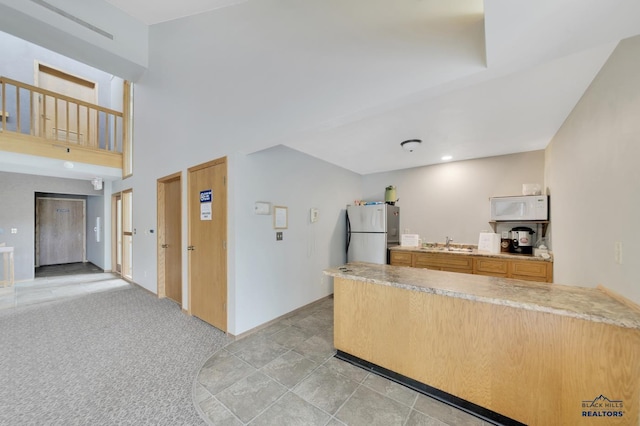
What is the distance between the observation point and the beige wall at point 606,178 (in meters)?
1.21

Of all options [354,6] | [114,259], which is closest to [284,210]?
[354,6]

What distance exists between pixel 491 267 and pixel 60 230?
10.8 m

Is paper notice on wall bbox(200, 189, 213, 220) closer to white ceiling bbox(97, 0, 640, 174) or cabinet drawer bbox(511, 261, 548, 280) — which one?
white ceiling bbox(97, 0, 640, 174)

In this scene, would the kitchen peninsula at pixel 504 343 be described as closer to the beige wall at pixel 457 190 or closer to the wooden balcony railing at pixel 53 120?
the beige wall at pixel 457 190

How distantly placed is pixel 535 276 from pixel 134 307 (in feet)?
18.4

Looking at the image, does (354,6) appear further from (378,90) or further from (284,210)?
(284,210)

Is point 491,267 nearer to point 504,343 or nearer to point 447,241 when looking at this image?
point 447,241

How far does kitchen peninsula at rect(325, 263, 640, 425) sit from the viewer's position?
123 centimetres

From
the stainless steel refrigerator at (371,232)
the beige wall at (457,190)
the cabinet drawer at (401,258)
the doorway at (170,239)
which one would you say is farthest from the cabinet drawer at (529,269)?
the doorway at (170,239)

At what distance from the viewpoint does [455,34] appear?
1372mm

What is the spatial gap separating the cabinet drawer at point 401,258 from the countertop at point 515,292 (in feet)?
5.67

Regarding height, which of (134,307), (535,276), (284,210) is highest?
(284,210)

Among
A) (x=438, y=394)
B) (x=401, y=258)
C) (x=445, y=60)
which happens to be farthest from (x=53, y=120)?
(x=438, y=394)

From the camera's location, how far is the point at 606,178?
1469 millimetres
